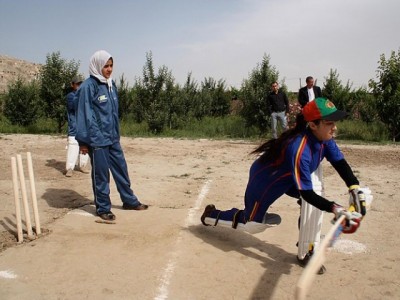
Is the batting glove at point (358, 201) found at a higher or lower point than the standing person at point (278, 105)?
lower

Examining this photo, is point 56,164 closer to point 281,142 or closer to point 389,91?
point 281,142

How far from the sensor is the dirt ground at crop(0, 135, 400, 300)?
3473mm

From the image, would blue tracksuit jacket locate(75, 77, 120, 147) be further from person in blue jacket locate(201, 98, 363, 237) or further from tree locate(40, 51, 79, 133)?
tree locate(40, 51, 79, 133)

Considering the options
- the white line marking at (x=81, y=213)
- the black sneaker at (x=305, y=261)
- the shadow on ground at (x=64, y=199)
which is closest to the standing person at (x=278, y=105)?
the shadow on ground at (x=64, y=199)

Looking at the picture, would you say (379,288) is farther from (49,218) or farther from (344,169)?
(49,218)

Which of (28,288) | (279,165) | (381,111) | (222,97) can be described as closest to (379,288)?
(279,165)

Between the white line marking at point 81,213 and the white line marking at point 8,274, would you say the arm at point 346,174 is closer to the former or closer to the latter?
the white line marking at point 8,274

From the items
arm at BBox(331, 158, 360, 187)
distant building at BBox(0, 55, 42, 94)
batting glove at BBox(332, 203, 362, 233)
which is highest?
distant building at BBox(0, 55, 42, 94)

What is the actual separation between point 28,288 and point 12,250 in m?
0.96

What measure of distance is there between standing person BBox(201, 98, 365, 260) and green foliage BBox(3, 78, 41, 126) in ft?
56.7

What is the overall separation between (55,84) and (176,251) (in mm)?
14125

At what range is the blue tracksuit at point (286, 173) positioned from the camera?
3.54 metres

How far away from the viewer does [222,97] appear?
28.1 meters

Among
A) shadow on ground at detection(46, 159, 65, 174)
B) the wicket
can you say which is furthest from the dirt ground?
shadow on ground at detection(46, 159, 65, 174)
